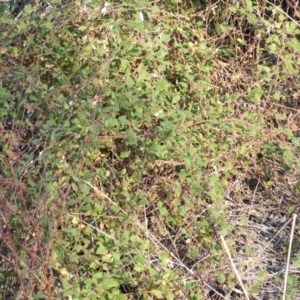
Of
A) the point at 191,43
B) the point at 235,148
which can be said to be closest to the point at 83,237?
the point at 235,148

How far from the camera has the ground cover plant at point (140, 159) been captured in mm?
3438

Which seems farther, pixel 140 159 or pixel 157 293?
pixel 140 159

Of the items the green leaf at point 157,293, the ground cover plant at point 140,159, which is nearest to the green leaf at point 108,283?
the ground cover plant at point 140,159

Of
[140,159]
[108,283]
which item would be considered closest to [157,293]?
[108,283]

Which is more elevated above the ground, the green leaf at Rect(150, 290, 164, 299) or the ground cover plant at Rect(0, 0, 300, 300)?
the ground cover plant at Rect(0, 0, 300, 300)

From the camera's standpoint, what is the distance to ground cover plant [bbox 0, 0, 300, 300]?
3438 millimetres

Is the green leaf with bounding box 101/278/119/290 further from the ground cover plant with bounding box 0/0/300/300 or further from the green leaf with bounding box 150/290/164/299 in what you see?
the green leaf with bounding box 150/290/164/299

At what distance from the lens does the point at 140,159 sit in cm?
386

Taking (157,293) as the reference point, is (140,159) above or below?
above

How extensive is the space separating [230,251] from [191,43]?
1376 mm

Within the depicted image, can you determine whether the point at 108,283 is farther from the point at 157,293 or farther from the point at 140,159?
the point at 140,159

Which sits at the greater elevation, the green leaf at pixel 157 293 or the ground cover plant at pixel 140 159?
the ground cover plant at pixel 140 159

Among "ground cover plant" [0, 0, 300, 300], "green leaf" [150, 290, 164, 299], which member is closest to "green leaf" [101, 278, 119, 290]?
"ground cover plant" [0, 0, 300, 300]

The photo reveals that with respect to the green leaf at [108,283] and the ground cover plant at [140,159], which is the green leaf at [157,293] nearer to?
the ground cover plant at [140,159]
